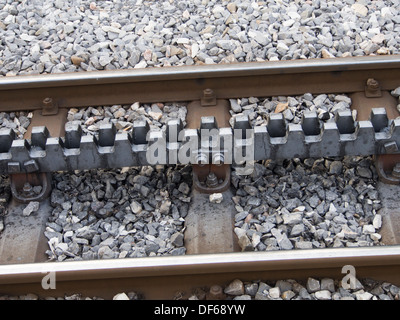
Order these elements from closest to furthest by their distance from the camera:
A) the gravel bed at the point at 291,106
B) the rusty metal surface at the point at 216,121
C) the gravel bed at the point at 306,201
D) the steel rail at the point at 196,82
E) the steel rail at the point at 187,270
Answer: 1. the steel rail at the point at 187,270
2. the gravel bed at the point at 306,201
3. the rusty metal surface at the point at 216,121
4. the gravel bed at the point at 291,106
5. the steel rail at the point at 196,82

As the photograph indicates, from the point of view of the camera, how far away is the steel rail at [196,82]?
4566 millimetres

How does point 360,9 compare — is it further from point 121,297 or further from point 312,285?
point 121,297

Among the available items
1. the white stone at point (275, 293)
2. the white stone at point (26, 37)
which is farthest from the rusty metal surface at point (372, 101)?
the white stone at point (26, 37)

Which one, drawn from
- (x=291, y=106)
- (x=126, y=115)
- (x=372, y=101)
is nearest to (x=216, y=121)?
(x=291, y=106)

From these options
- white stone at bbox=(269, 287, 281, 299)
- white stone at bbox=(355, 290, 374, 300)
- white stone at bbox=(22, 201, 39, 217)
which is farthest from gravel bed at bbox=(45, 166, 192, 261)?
white stone at bbox=(355, 290, 374, 300)

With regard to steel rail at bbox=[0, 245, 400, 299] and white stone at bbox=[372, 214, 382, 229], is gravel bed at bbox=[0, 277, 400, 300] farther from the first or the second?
white stone at bbox=[372, 214, 382, 229]

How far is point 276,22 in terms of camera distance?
519 cm

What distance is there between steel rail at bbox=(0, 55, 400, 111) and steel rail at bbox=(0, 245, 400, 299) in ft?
5.00

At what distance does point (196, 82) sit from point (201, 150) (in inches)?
31.6

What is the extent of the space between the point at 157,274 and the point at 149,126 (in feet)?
3.65

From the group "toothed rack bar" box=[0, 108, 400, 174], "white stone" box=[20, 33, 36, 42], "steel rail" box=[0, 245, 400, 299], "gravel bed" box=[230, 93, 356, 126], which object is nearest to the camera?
"steel rail" box=[0, 245, 400, 299]

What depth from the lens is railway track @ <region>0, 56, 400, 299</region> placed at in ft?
11.4

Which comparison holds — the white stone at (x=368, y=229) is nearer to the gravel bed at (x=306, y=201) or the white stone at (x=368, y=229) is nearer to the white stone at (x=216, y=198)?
the gravel bed at (x=306, y=201)
